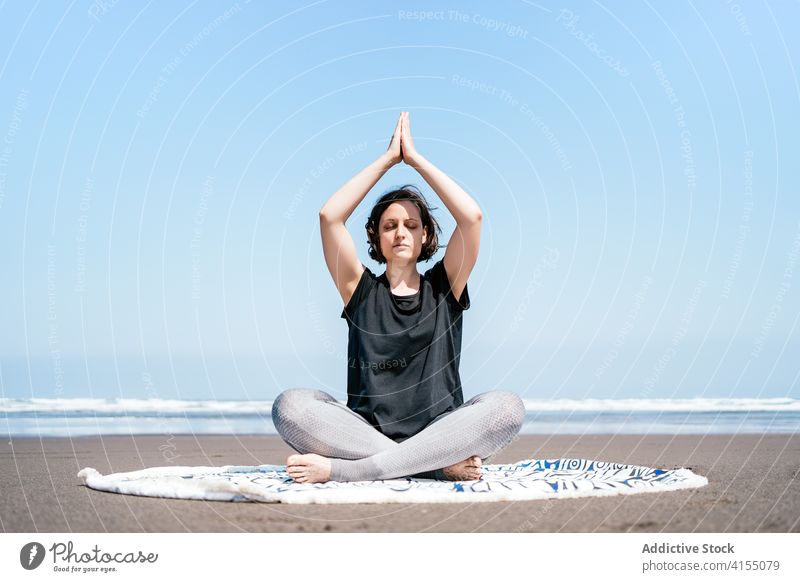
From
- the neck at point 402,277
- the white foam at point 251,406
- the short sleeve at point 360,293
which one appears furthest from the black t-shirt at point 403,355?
the white foam at point 251,406

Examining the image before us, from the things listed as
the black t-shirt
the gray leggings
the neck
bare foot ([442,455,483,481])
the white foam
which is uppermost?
the neck

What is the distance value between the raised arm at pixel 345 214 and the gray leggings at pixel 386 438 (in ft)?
2.78

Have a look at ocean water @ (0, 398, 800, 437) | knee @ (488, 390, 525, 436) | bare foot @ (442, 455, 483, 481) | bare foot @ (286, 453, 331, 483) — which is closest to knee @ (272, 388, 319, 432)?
bare foot @ (286, 453, 331, 483)

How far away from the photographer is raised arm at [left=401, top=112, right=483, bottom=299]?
5039mm

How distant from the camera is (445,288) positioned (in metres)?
5.28

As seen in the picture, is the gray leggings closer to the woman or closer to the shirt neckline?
the woman

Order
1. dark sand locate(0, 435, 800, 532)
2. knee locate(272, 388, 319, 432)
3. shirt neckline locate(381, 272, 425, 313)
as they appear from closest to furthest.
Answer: dark sand locate(0, 435, 800, 532) → knee locate(272, 388, 319, 432) → shirt neckline locate(381, 272, 425, 313)

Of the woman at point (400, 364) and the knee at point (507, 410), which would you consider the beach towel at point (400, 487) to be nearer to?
the woman at point (400, 364)

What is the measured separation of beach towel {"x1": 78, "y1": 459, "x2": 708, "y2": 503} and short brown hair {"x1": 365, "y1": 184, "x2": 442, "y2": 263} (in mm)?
1592

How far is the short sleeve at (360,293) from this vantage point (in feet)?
17.1

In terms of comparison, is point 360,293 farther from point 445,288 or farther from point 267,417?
point 267,417

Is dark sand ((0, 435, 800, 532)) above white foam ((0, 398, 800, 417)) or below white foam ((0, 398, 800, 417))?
above

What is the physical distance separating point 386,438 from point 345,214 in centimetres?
143
